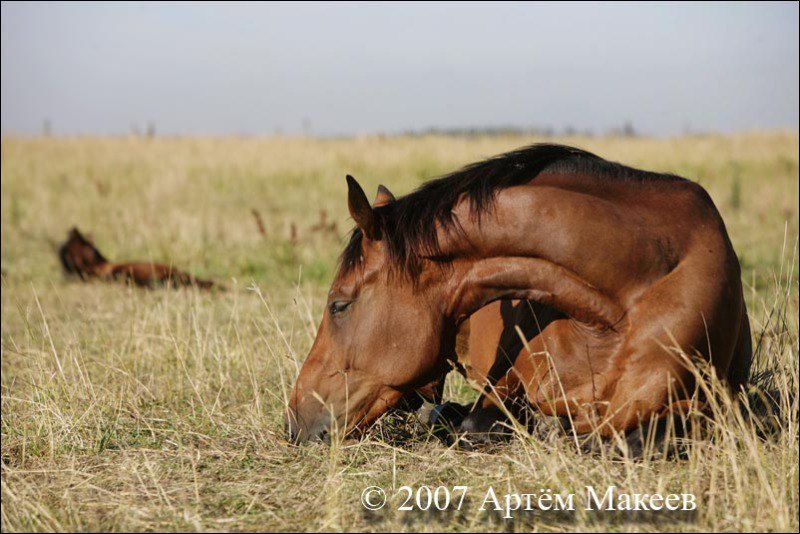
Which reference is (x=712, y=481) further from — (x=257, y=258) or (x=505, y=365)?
(x=257, y=258)

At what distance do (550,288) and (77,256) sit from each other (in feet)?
24.4

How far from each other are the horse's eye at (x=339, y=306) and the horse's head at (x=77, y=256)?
21.7ft

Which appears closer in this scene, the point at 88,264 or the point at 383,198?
the point at 383,198

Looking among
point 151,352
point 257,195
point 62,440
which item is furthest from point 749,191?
point 62,440

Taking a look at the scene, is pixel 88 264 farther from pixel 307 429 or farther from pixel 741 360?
pixel 741 360

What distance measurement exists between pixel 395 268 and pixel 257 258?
742cm

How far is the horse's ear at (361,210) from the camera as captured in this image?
3301mm

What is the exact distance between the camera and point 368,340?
351 cm

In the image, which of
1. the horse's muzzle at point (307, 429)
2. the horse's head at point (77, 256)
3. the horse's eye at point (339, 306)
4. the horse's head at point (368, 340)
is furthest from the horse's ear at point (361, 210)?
the horse's head at point (77, 256)

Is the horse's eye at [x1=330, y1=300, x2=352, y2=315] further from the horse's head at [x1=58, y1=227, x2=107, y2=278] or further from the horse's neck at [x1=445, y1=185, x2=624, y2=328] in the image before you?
the horse's head at [x1=58, y1=227, x2=107, y2=278]

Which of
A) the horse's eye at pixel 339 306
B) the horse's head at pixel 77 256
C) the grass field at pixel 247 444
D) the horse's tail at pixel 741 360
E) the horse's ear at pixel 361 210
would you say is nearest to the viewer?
the grass field at pixel 247 444

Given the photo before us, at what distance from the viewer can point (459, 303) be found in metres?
3.51

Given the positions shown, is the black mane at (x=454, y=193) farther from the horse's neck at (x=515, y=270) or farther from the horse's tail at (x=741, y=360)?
the horse's tail at (x=741, y=360)

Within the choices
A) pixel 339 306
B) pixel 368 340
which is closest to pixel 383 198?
pixel 339 306
